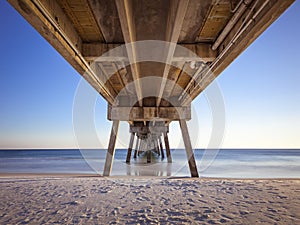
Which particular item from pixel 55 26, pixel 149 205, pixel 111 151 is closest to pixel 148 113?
pixel 111 151

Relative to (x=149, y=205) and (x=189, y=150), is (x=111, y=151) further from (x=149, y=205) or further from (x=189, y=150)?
(x=149, y=205)

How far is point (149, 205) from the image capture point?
3143 millimetres

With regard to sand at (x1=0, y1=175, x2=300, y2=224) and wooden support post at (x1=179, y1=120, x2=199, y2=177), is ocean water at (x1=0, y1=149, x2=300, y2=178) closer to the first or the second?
wooden support post at (x1=179, y1=120, x2=199, y2=177)

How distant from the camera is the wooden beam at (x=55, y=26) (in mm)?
2559

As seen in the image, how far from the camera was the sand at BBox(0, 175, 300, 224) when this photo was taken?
2566 millimetres

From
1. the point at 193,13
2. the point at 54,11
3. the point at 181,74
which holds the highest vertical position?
the point at 181,74

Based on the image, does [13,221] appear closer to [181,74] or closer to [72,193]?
[72,193]

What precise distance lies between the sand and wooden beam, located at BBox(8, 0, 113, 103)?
2.31 meters

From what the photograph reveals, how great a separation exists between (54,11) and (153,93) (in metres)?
5.44

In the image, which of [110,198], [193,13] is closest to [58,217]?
[110,198]

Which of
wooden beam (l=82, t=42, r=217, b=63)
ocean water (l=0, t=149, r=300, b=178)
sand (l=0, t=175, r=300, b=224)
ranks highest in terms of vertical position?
wooden beam (l=82, t=42, r=217, b=63)

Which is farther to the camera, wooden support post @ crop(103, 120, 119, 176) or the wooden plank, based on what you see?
wooden support post @ crop(103, 120, 119, 176)

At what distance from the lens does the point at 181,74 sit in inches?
250

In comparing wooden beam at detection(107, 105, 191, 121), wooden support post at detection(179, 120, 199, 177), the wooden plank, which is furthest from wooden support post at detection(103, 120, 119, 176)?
the wooden plank
